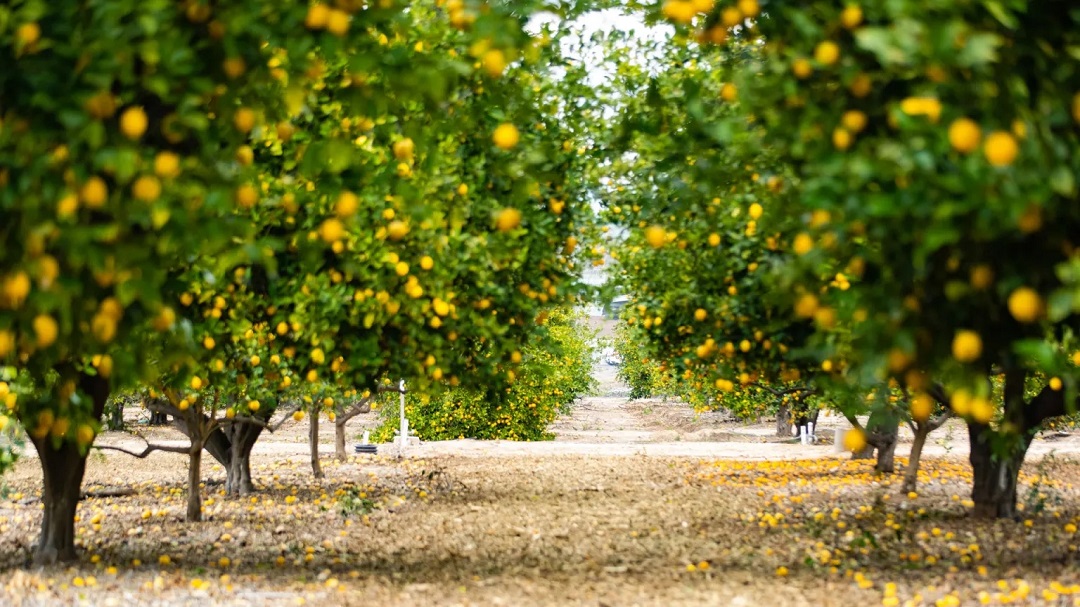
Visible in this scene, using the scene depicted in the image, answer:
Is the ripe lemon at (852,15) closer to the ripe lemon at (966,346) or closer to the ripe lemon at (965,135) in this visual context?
the ripe lemon at (965,135)

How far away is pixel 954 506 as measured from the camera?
12.2m

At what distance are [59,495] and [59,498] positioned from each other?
3 cm

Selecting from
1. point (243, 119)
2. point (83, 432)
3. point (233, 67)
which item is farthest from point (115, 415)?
point (233, 67)

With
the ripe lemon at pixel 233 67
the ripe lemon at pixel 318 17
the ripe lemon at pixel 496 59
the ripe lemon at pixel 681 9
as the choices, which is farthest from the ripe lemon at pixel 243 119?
the ripe lemon at pixel 681 9

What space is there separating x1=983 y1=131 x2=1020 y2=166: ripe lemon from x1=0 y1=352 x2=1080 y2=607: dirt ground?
16.6 feet

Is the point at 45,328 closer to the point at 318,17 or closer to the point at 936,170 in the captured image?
the point at 318,17

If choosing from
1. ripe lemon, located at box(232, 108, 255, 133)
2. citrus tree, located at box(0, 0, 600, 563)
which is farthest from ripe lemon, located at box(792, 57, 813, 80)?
ripe lemon, located at box(232, 108, 255, 133)

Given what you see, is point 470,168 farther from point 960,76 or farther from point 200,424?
point 960,76

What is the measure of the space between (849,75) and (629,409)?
61.0m

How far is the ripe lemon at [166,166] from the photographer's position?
2877 millimetres

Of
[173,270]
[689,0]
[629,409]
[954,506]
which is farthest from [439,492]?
[629,409]

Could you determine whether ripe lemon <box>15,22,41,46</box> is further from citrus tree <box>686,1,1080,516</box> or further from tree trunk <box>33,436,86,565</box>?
tree trunk <box>33,436,86,565</box>

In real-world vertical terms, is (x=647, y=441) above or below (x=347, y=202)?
below

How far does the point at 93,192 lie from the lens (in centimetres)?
284
